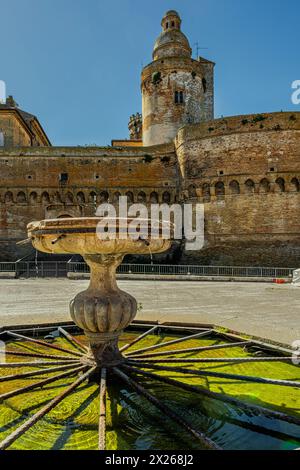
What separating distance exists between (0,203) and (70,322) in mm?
22989

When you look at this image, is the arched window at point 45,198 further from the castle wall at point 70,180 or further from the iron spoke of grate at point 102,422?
the iron spoke of grate at point 102,422

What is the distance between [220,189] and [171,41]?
17.9 m

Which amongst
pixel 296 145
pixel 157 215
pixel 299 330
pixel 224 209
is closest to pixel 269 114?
pixel 296 145

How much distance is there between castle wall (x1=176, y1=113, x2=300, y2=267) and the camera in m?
22.0

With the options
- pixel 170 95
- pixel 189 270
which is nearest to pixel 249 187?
pixel 189 270

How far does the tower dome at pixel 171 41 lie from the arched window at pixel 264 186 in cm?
1656

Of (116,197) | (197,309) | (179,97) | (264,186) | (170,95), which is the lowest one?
(197,309)

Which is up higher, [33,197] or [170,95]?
[170,95]

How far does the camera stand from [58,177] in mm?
26984

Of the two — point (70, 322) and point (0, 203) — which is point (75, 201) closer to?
point (0, 203)

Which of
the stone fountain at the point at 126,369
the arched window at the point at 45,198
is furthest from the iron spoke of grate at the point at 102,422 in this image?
the arched window at the point at 45,198

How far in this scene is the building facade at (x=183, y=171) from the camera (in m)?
22.2

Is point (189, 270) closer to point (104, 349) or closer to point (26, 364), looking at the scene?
point (104, 349)

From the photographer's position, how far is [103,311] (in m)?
4.23
